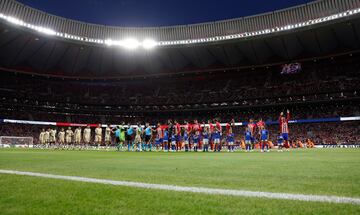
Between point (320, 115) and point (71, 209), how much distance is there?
43390mm

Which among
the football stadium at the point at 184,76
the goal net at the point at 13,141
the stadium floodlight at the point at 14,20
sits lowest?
the goal net at the point at 13,141

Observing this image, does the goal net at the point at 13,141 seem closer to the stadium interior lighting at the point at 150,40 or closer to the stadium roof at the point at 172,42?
the stadium roof at the point at 172,42

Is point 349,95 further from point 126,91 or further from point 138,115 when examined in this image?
point 126,91

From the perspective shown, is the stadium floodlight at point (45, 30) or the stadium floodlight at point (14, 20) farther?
the stadium floodlight at point (45, 30)

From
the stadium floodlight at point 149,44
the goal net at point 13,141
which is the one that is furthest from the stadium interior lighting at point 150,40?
the goal net at point 13,141

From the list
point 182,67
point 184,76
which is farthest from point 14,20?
point 184,76

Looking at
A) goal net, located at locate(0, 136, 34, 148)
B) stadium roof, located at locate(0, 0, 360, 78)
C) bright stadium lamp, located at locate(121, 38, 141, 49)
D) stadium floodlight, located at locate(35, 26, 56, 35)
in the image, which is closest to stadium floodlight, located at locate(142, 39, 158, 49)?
stadium roof, located at locate(0, 0, 360, 78)

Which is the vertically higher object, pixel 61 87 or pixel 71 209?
pixel 61 87

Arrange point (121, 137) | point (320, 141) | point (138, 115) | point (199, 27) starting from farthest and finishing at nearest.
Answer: point (138, 115) < point (199, 27) < point (320, 141) < point (121, 137)

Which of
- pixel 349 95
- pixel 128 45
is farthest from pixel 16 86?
pixel 349 95

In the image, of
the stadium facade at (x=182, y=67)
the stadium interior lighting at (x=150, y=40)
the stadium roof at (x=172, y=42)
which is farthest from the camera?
the stadium facade at (x=182, y=67)

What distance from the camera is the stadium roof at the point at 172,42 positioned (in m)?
39.0

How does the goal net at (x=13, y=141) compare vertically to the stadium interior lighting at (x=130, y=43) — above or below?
below

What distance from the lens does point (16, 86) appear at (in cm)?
4722
